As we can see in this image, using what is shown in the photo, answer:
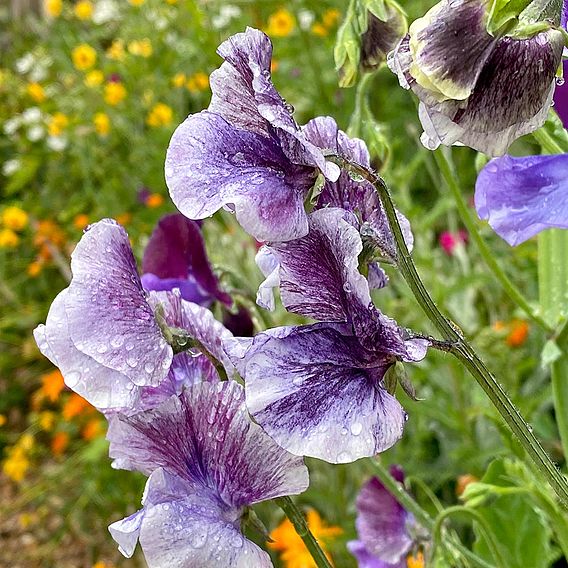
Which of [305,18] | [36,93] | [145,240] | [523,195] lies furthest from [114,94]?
[523,195]

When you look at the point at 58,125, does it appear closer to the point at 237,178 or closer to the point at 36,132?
the point at 36,132

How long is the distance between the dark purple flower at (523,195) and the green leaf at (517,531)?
0.37 m

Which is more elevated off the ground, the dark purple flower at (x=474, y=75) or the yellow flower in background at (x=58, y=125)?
the yellow flower in background at (x=58, y=125)

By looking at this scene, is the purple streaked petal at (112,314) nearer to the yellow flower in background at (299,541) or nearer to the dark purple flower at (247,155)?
the dark purple flower at (247,155)

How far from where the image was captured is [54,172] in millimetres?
2980

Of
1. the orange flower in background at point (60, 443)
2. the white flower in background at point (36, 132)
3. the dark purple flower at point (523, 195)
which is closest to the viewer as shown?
the dark purple flower at point (523, 195)

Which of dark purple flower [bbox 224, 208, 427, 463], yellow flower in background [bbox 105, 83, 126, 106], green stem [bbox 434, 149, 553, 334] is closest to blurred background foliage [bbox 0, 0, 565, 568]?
yellow flower in background [bbox 105, 83, 126, 106]

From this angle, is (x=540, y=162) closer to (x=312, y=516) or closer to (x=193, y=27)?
(x=312, y=516)

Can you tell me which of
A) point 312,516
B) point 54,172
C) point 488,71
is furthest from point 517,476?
point 54,172

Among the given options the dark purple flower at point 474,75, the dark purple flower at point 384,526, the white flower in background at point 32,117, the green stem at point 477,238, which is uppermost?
the white flower in background at point 32,117

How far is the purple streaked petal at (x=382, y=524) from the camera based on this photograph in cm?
87

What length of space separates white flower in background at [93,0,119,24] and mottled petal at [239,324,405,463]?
109 inches

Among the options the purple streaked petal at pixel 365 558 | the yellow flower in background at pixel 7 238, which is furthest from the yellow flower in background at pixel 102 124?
the purple streaked petal at pixel 365 558

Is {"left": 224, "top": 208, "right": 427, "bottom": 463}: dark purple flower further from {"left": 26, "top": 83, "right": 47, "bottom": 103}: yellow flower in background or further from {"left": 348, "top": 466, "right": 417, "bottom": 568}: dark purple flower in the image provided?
{"left": 26, "top": 83, "right": 47, "bottom": 103}: yellow flower in background
